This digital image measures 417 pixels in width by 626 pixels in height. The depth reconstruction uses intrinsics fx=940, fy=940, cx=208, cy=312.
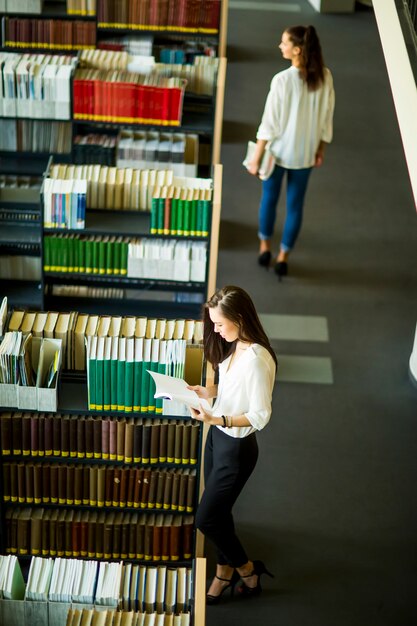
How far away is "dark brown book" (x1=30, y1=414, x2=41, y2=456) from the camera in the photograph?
15.1ft

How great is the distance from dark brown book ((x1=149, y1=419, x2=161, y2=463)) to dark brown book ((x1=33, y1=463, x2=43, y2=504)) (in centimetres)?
58

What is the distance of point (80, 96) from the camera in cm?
677

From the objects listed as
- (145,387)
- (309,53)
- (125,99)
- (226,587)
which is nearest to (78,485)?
(145,387)

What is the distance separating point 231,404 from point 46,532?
54.6 inches

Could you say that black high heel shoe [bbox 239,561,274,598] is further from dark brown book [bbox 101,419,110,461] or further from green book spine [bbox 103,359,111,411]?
green book spine [bbox 103,359,111,411]

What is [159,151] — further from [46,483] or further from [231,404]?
[231,404]

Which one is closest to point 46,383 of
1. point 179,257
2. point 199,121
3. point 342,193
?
point 179,257

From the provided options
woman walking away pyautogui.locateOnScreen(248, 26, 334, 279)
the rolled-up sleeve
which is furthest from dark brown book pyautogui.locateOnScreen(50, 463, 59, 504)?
woman walking away pyautogui.locateOnScreen(248, 26, 334, 279)

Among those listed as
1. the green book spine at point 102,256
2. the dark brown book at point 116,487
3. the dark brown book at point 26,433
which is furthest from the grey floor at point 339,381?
the green book spine at point 102,256

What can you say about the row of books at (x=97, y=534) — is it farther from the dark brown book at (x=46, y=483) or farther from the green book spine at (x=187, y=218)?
the green book spine at (x=187, y=218)

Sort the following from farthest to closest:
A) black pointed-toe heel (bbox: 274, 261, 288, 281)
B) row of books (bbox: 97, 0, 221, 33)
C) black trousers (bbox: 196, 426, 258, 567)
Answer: row of books (bbox: 97, 0, 221, 33)
black pointed-toe heel (bbox: 274, 261, 288, 281)
black trousers (bbox: 196, 426, 258, 567)

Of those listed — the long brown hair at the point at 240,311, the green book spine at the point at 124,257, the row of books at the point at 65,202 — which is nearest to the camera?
the long brown hair at the point at 240,311

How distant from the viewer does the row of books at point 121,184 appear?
5.97 meters

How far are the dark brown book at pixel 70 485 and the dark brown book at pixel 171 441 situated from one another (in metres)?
0.50
